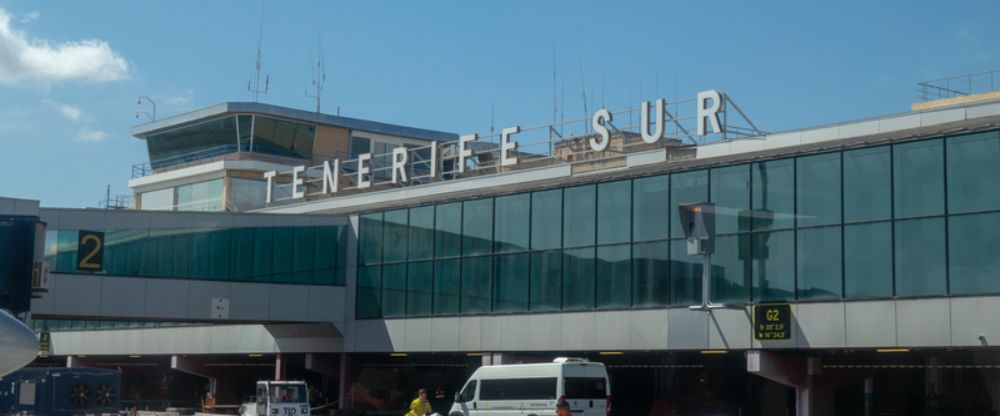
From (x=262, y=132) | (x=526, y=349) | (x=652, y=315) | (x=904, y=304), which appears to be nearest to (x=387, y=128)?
(x=262, y=132)

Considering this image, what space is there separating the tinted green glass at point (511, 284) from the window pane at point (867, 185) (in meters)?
14.3

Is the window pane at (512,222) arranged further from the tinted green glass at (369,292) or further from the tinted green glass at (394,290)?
the tinted green glass at (369,292)

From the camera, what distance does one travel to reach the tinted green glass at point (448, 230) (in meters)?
52.6

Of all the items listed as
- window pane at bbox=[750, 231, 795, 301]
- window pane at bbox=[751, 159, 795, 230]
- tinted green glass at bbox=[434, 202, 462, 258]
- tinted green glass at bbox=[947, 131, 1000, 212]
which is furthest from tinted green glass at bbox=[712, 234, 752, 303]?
tinted green glass at bbox=[434, 202, 462, 258]

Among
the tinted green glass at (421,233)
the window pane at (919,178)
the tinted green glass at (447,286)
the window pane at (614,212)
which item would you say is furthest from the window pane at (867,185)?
the tinted green glass at (421,233)

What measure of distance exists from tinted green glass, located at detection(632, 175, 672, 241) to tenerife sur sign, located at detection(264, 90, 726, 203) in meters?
1.89

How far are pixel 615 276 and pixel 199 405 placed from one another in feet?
133

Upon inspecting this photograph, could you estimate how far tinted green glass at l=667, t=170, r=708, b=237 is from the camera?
142 ft

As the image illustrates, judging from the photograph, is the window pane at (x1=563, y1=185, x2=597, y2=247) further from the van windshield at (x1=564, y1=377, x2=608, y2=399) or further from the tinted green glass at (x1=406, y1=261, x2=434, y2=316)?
the van windshield at (x1=564, y1=377, x2=608, y2=399)

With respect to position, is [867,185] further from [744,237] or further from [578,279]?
[578,279]

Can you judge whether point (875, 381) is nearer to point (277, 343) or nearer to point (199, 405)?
point (277, 343)

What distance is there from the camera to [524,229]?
4984cm

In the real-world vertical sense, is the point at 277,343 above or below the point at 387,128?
below

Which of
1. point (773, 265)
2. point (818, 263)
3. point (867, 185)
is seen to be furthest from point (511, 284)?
point (867, 185)
